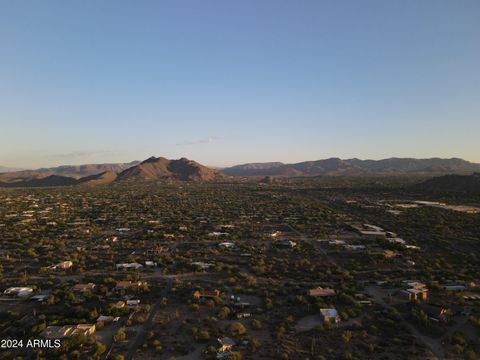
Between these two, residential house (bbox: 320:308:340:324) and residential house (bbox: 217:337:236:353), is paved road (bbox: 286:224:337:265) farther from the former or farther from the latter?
residential house (bbox: 217:337:236:353)

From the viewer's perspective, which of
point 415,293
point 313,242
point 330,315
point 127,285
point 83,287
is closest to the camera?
point 330,315

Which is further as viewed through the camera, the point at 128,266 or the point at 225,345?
the point at 128,266

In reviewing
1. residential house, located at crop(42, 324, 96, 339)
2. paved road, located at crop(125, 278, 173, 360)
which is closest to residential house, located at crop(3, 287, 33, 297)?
residential house, located at crop(42, 324, 96, 339)

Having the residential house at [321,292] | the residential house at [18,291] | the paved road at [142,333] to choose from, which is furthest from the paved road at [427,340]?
the residential house at [18,291]

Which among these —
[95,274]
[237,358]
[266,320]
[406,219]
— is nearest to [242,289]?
[266,320]

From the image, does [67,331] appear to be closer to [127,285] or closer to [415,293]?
[127,285]

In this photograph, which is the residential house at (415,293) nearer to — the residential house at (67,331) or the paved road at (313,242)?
the paved road at (313,242)

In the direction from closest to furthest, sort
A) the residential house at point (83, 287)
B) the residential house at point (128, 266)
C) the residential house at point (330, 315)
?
1. the residential house at point (330, 315)
2. the residential house at point (83, 287)
3. the residential house at point (128, 266)

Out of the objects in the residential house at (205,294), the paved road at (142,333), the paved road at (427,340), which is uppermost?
the residential house at (205,294)

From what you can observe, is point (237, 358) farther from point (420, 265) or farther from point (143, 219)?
point (143, 219)

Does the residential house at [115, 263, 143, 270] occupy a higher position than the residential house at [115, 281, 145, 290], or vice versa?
the residential house at [115, 281, 145, 290]

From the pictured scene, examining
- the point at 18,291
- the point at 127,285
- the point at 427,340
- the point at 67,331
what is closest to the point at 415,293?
the point at 427,340

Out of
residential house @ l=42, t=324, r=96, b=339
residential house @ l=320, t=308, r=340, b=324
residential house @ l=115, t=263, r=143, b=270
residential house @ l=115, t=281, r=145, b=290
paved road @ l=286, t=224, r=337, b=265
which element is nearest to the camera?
residential house @ l=42, t=324, r=96, b=339
